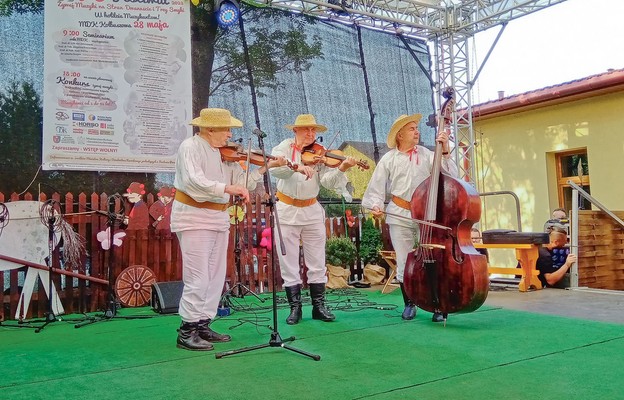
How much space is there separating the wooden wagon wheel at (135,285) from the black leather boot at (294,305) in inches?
84.7

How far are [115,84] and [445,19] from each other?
17.3 feet

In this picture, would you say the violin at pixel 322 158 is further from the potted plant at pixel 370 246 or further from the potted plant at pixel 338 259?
the potted plant at pixel 370 246

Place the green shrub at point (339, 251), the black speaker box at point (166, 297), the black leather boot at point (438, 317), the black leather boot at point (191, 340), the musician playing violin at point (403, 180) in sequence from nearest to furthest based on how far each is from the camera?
the black leather boot at point (191, 340) → the black leather boot at point (438, 317) → the musician playing violin at point (403, 180) → the black speaker box at point (166, 297) → the green shrub at point (339, 251)

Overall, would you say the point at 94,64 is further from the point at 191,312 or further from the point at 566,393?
the point at 566,393

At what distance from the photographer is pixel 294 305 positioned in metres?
4.44

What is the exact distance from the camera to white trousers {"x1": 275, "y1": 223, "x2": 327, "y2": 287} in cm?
447

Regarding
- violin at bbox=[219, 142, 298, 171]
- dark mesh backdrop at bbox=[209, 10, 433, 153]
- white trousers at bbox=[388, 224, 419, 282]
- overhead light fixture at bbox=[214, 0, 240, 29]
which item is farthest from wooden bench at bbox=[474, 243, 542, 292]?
overhead light fixture at bbox=[214, 0, 240, 29]

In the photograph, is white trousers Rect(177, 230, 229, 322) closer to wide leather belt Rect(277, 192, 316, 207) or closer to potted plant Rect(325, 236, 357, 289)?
wide leather belt Rect(277, 192, 316, 207)

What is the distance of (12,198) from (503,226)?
8994 mm

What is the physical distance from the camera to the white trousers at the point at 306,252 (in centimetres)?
447

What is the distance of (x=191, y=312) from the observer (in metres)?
3.54

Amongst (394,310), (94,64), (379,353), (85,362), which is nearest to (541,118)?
(394,310)

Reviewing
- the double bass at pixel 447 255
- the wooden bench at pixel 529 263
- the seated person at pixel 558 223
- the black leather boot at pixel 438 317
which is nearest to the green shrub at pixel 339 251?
the wooden bench at pixel 529 263

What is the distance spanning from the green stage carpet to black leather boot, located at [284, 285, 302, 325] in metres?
0.07
